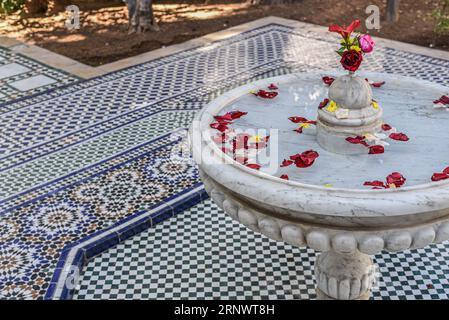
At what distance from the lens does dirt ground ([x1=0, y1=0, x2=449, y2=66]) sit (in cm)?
707

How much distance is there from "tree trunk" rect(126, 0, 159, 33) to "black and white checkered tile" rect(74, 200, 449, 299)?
4390 millimetres

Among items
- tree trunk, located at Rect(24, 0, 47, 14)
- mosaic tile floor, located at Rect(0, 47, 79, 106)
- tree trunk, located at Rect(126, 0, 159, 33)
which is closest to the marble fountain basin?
mosaic tile floor, located at Rect(0, 47, 79, 106)

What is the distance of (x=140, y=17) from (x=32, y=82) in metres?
2.02

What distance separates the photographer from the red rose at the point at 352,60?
7.97 feet

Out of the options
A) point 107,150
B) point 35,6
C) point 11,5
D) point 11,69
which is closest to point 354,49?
point 107,150

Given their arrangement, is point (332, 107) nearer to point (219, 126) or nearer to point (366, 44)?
point (366, 44)

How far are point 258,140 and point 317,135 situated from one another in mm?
258

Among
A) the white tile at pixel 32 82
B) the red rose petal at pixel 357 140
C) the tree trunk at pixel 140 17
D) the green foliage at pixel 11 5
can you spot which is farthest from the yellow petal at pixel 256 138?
the green foliage at pixel 11 5

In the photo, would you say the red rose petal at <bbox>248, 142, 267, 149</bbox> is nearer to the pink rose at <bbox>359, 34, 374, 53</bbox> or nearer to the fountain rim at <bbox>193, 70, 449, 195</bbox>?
the fountain rim at <bbox>193, 70, 449, 195</bbox>

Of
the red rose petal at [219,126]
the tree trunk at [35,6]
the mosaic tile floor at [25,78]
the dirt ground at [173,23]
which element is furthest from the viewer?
the tree trunk at [35,6]

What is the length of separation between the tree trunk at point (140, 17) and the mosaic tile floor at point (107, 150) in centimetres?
108

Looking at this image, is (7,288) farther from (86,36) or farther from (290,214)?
(86,36)

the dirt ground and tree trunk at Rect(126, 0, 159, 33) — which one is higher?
tree trunk at Rect(126, 0, 159, 33)

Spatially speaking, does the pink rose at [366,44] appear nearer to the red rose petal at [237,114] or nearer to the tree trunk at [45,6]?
the red rose petal at [237,114]
